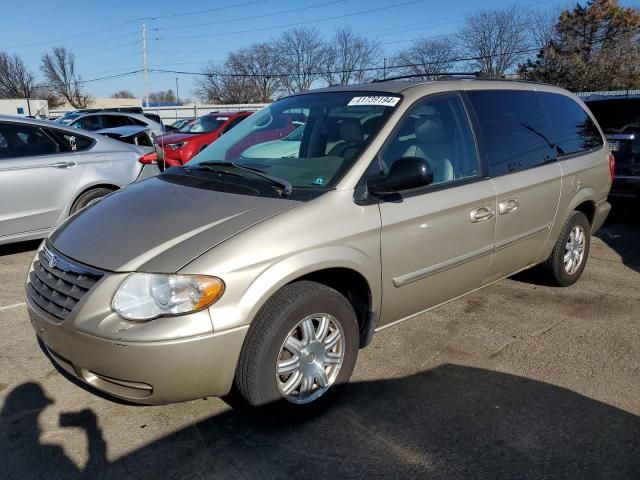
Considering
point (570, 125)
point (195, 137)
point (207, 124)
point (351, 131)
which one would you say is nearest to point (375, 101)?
point (351, 131)

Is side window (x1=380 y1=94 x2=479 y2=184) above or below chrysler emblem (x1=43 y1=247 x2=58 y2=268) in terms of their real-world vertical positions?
above

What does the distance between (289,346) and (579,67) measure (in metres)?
40.7

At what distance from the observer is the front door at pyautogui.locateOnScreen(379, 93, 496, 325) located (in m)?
3.12

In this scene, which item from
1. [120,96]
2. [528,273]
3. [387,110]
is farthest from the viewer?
[120,96]

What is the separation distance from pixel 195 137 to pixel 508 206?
29.1ft

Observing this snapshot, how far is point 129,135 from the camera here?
12.0 m

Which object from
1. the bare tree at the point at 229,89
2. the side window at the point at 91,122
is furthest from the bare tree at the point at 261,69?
the side window at the point at 91,122

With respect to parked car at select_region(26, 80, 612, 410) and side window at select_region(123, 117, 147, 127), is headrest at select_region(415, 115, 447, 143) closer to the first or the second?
parked car at select_region(26, 80, 612, 410)

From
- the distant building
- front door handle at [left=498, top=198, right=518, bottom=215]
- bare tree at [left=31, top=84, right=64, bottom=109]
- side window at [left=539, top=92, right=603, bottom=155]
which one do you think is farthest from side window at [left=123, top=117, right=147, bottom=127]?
bare tree at [left=31, top=84, right=64, bottom=109]

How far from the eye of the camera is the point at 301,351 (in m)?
2.77

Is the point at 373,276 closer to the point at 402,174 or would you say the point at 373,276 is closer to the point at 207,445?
the point at 402,174

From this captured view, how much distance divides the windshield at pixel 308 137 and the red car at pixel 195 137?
6.25 m

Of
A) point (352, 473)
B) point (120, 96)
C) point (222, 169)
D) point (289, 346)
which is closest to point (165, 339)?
point (289, 346)

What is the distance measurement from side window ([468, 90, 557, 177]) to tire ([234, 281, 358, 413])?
1.63 meters
